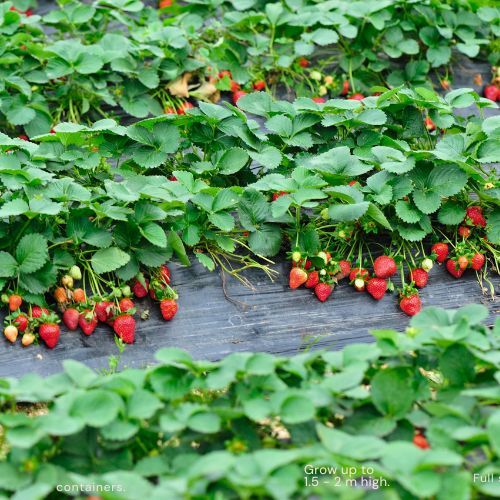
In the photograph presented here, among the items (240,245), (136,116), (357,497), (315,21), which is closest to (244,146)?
(240,245)

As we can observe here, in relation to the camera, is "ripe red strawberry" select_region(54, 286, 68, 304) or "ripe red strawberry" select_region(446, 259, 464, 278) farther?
"ripe red strawberry" select_region(446, 259, 464, 278)

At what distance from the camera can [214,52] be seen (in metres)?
4.03

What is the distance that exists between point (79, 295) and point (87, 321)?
9 centimetres

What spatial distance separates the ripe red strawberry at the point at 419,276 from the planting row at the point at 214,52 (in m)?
1.13

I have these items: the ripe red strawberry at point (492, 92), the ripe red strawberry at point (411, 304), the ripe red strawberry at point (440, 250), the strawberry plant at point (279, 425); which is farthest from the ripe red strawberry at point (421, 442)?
the ripe red strawberry at point (492, 92)

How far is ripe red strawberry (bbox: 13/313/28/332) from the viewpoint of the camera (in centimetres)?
287

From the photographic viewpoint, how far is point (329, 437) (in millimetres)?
2080

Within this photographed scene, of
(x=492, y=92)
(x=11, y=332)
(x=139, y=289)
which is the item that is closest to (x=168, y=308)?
(x=139, y=289)

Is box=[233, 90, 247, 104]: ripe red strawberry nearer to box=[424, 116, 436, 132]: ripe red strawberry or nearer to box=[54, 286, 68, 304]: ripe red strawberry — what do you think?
box=[424, 116, 436, 132]: ripe red strawberry

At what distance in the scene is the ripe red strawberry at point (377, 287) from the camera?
10.3ft

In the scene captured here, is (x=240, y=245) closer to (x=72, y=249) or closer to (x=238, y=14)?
(x=72, y=249)

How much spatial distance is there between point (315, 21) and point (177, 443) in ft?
7.44

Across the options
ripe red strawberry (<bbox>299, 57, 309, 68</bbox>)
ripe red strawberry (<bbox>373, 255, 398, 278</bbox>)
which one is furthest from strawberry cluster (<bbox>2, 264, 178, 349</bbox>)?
ripe red strawberry (<bbox>299, 57, 309, 68</bbox>)

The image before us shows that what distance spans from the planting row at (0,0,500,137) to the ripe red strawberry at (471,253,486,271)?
1.13m
